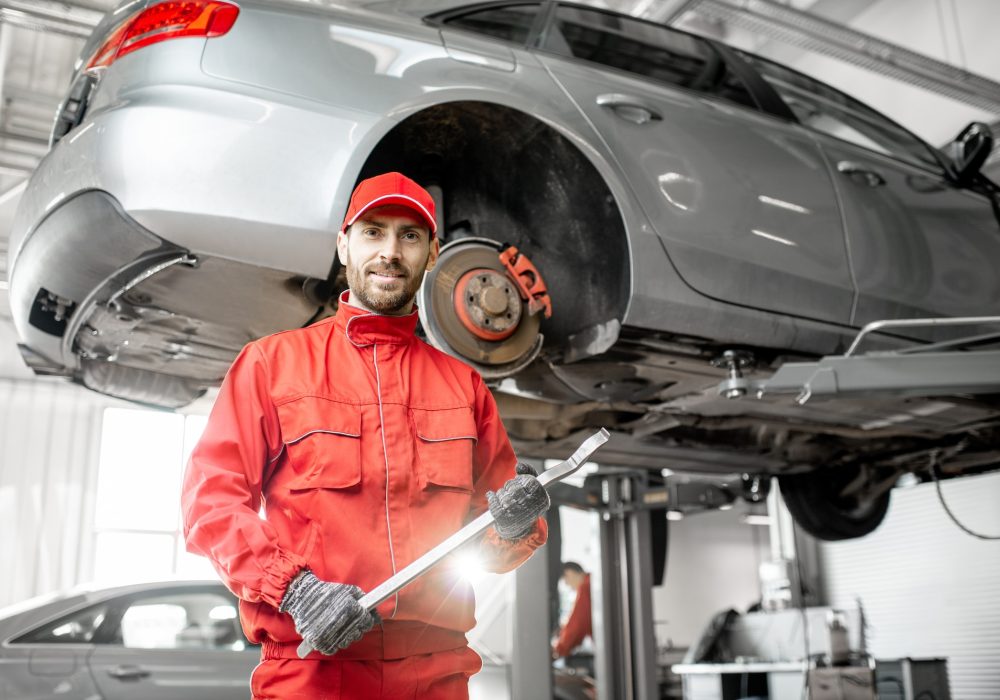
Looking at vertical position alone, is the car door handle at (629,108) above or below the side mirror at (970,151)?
below

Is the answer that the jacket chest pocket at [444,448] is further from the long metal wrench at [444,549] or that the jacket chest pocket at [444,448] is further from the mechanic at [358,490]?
the long metal wrench at [444,549]

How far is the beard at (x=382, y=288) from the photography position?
1.36 m

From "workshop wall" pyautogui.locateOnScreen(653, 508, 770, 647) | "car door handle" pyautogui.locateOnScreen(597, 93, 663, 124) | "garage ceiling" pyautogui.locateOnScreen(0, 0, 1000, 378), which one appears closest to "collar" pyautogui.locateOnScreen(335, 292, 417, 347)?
"car door handle" pyautogui.locateOnScreen(597, 93, 663, 124)

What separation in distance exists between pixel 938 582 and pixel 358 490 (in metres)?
7.81

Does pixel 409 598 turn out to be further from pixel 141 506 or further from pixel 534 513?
pixel 141 506

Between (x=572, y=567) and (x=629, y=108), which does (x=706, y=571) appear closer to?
(x=572, y=567)

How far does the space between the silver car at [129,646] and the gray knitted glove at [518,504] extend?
3174 mm

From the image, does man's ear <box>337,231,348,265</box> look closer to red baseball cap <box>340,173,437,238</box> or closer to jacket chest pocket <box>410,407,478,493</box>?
red baseball cap <box>340,173,437,238</box>

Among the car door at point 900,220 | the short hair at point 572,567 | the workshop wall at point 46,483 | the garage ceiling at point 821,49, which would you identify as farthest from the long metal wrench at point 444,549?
the workshop wall at point 46,483

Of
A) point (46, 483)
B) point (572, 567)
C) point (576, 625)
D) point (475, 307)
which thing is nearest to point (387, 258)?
point (475, 307)

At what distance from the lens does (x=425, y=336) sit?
7.24ft

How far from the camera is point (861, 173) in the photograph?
2.78m

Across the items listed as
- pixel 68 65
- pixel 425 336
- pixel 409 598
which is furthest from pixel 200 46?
pixel 68 65

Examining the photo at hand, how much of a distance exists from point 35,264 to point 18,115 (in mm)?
5257
